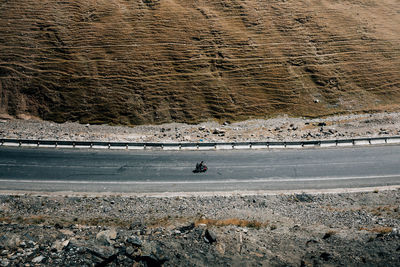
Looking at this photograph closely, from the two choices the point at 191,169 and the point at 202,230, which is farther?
the point at 191,169

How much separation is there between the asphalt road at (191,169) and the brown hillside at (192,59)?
956 cm

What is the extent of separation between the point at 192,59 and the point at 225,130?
12277 mm

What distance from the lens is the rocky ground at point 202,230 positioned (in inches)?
588

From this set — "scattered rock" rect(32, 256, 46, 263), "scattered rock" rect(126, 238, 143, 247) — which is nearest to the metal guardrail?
"scattered rock" rect(126, 238, 143, 247)

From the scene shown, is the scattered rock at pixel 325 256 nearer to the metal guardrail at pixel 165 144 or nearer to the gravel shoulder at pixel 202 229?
the gravel shoulder at pixel 202 229

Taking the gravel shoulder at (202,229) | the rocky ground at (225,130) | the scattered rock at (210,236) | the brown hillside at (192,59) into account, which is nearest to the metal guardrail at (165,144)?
the rocky ground at (225,130)

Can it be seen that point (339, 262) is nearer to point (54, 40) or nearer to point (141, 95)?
point (141, 95)

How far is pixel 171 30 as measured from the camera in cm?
4328

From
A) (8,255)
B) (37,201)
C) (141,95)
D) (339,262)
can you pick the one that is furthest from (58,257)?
(141,95)

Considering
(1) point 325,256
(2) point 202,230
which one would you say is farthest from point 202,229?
(1) point 325,256

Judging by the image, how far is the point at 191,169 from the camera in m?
25.2

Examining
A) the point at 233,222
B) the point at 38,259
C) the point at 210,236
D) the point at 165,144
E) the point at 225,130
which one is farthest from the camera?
the point at 225,130

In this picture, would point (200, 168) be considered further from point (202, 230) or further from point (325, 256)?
point (325, 256)

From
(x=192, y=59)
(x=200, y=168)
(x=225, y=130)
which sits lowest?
(x=225, y=130)
